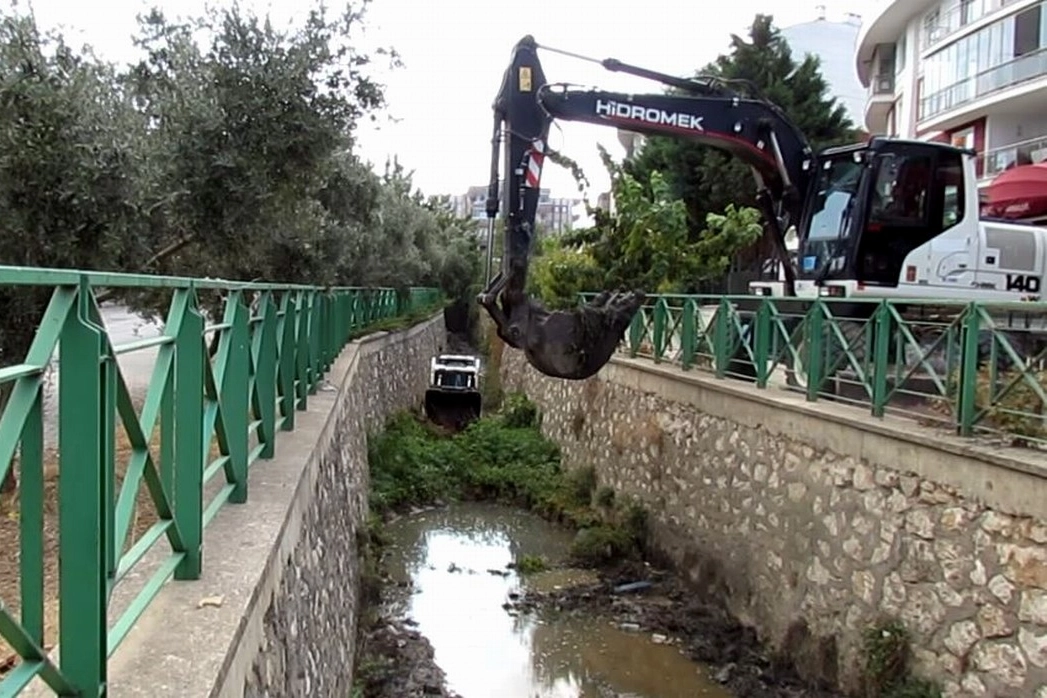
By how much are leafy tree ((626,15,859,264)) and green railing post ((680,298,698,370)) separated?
12370 millimetres

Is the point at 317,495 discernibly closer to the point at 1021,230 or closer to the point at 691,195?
the point at 1021,230

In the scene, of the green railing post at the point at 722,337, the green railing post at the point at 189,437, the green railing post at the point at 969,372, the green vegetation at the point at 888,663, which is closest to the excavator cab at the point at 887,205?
the green railing post at the point at 722,337

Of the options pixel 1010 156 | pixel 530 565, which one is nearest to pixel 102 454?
pixel 530 565

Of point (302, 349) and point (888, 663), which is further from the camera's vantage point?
point (302, 349)

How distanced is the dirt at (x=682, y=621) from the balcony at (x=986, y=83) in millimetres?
17999

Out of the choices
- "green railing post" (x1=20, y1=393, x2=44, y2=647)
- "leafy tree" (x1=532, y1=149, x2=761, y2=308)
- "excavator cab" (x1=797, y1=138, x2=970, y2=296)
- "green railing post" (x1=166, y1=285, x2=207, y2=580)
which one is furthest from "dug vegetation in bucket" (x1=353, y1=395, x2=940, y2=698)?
"green railing post" (x1=20, y1=393, x2=44, y2=647)

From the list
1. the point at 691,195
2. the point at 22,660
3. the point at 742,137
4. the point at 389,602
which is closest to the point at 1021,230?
the point at 742,137

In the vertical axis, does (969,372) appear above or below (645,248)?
below

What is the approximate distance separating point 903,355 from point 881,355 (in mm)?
178

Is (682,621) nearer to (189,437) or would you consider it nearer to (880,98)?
(189,437)

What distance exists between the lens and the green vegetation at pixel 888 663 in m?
6.35

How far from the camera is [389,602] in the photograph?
10391 mm

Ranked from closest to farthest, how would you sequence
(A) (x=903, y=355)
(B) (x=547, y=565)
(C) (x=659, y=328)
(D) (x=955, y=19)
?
(A) (x=903, y=355), (B) (x=547, y=565), (C) (x=659, y=328), (D) (x=955, y=19)

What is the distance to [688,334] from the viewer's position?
11.5 meters
